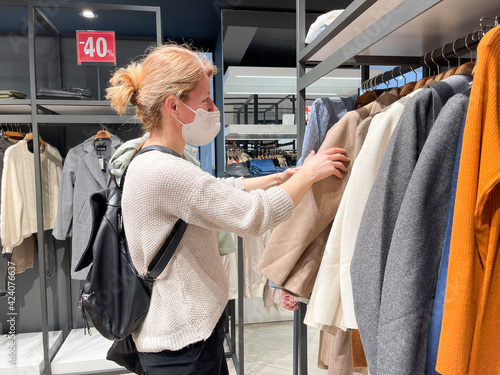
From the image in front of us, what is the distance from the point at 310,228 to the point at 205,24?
260 cm

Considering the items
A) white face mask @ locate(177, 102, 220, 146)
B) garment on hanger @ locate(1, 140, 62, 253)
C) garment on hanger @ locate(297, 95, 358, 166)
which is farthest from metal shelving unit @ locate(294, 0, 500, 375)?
garment on hanger @ locate(1, 140, 62, 253)

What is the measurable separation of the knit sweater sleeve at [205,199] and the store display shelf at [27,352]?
218 centimetres

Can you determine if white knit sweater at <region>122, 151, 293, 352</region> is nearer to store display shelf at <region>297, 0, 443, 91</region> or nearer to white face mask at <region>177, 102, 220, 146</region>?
white face mask at <region>177, 102, 220, 146</region>

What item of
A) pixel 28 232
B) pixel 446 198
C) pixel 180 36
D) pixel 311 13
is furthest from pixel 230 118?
pixel 446 198

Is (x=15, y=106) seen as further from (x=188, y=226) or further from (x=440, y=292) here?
(x=440, y=292)

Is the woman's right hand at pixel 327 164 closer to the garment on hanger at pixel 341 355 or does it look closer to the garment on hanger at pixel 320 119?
the garment on hanger at pixel 320 119

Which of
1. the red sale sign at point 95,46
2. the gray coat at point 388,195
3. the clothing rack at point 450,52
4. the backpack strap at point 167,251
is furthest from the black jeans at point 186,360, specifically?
the red sale sign at point 95,46

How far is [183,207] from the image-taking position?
1021mm

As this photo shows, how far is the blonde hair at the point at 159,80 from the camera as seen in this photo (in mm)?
1131

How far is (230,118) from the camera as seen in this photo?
3.17 metres

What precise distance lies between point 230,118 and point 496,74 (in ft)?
8.78

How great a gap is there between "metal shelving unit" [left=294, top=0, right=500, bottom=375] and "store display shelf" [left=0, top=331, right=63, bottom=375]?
76.0 inches

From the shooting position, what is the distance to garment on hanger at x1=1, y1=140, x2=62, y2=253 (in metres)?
2.53

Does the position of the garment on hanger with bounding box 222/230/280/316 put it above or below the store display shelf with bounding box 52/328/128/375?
above
